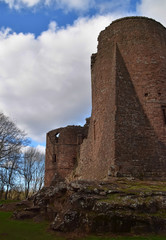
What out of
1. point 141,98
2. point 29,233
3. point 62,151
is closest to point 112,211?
point 29,233

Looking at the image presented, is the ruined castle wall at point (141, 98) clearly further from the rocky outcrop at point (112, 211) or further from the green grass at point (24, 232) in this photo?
the green grass at point (24, 232)

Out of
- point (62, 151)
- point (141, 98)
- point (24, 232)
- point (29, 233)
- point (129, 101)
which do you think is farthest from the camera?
point (62, 151)

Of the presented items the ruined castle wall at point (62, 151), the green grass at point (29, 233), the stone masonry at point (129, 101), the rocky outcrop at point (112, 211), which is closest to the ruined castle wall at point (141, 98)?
the stone masonry at point (129, 101)

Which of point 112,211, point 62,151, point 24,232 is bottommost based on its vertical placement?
point 24,232

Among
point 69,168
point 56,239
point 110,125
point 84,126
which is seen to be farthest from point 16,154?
point 56,239

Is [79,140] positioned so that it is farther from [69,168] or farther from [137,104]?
[137,104]

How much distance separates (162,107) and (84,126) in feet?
56.9

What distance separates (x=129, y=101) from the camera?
12.5m

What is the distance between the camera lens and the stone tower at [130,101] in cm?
1098

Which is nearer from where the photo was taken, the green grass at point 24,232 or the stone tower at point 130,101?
the green grass at point 24,232

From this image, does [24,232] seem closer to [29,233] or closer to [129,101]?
[29,233]

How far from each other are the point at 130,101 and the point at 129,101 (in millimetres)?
→ 78

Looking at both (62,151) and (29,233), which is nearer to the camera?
(29,233)

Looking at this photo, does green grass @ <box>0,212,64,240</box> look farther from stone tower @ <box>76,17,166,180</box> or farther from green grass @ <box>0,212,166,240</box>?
stone tower @ <box>76,17,166,180</box>
